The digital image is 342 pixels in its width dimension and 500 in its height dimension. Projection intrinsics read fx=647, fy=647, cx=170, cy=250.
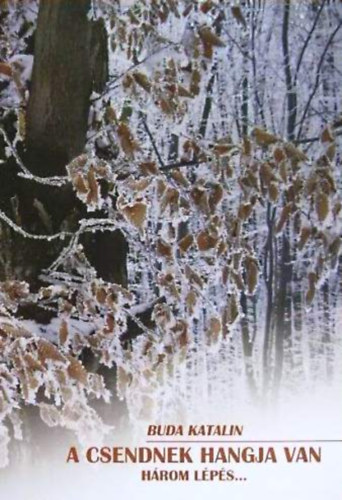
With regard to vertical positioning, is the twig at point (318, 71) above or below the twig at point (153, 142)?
above

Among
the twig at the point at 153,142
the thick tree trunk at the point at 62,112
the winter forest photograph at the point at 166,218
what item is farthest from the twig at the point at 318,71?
the thick tree trunk at the point at 62,112

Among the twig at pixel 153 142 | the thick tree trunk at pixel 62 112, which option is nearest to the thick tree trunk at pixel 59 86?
the thick tree trunk at pixel 62 112

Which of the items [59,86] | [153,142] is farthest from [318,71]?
[59,86]

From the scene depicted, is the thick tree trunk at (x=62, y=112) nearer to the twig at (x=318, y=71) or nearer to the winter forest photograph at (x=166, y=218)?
the winter forest photograph at (x=166, y=218)

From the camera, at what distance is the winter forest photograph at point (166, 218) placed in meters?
1.80

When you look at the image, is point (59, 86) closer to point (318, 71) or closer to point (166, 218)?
point (166, 218)

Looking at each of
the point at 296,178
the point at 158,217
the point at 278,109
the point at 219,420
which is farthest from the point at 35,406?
the point at 278,109

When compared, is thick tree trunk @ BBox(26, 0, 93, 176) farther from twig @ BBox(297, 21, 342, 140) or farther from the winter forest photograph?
twig @ BBox(297, 21, 342, 140)

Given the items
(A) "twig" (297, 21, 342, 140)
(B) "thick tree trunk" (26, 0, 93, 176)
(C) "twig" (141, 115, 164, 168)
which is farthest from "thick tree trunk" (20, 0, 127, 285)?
(A) "twig" (297, 21, 342, 140)

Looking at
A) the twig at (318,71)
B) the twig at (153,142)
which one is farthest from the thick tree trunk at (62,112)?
the twig at (318,71)

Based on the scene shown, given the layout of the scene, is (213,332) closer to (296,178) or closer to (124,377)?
(124,377)

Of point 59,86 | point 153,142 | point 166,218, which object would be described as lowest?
point 166,218

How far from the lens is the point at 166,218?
1.82m

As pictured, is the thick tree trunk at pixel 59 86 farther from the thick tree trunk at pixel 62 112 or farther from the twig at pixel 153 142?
the twig at pixel 153 142
